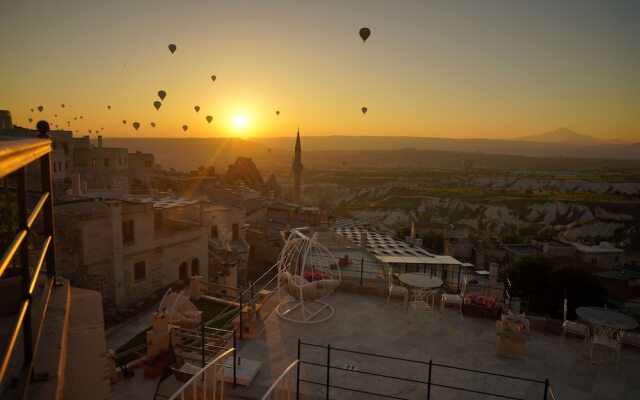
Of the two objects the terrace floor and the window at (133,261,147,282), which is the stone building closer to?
the window at (133,261,147,282)

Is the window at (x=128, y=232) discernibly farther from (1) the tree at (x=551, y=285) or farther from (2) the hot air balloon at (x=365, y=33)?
(1) the tree at (x=551, y=285)

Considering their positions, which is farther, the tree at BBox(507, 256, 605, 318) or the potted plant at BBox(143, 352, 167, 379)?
the tree at BBox(507, 256, 605, 318)

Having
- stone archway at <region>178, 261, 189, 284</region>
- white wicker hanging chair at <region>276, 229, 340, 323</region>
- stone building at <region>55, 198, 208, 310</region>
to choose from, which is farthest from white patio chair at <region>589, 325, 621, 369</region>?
stone archway at <region>178, 261, 189, 284</region>

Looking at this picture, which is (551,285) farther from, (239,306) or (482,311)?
(239,306)

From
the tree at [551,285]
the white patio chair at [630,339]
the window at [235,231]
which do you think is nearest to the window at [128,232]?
the window at [235,231]

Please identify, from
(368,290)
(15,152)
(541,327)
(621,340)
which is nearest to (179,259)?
(368,290)
